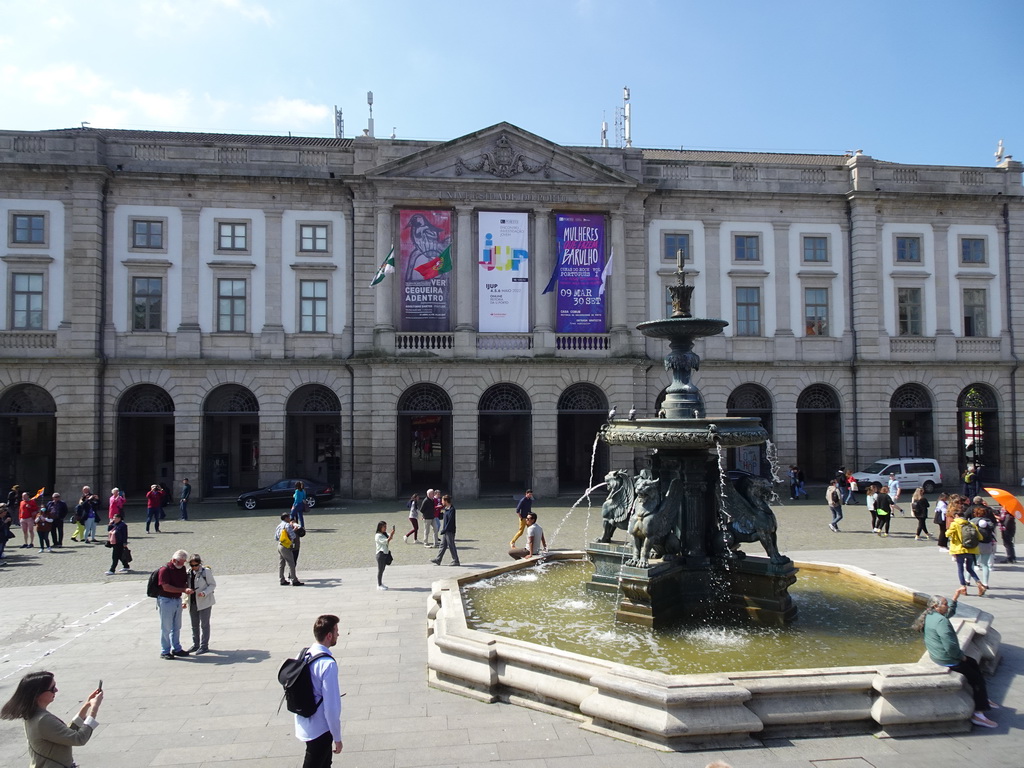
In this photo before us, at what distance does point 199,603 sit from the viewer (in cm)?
964

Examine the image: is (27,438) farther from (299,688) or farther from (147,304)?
(299,688)

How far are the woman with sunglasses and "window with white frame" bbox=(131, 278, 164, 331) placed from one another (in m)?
27.3

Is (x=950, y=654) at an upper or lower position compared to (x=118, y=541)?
upper

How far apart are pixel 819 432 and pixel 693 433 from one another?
2855 centimetres

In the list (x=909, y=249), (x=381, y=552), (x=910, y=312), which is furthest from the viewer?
(x=909, y=249)

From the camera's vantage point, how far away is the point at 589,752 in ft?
21.1

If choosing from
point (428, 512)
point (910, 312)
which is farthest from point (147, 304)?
point (910, 312)

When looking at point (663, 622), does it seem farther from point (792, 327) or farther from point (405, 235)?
point (792, 327)

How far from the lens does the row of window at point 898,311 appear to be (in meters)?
31.6

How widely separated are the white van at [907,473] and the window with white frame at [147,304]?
1234 inches

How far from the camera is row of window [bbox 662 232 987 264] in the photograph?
103 feet

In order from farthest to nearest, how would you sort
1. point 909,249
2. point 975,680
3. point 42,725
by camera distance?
point 909,249, point 975,680, point 42,725

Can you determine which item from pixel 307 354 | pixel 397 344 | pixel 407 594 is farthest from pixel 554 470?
pixel 407 594

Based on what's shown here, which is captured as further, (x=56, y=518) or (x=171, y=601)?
(x=56, y=518)
